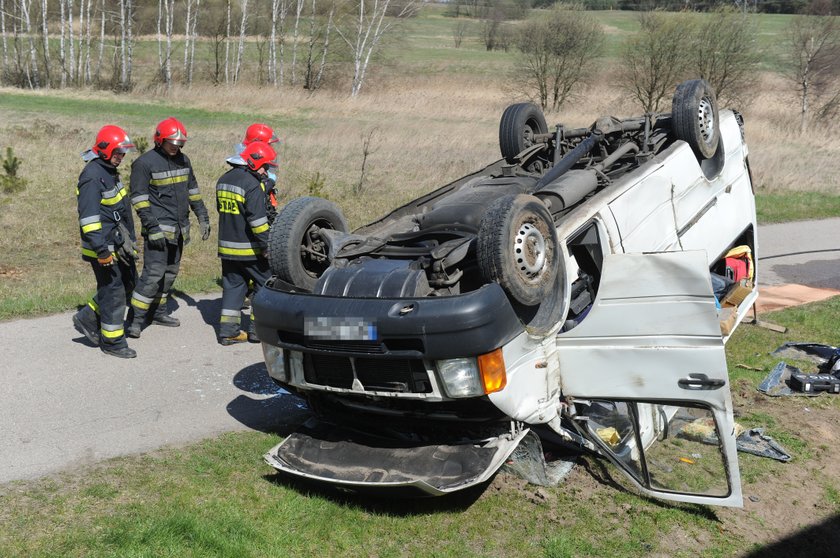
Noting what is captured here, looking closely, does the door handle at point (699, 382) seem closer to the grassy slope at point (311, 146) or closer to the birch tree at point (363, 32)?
the grassy slope at point (311, 146)

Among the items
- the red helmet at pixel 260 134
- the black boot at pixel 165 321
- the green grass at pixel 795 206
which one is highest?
the red helmet at pixel 260 134

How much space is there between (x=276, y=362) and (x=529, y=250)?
63.5 inches

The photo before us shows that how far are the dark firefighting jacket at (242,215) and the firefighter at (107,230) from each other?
0.83 metres

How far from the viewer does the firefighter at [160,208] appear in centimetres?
768

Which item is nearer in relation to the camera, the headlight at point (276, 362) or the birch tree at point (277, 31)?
the headlight at point (276, 362)

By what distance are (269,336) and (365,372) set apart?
2.22 feet

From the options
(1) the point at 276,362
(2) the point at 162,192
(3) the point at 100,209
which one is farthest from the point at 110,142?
(1) the point at 276,362

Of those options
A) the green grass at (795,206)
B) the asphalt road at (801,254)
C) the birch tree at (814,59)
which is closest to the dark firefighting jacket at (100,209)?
the asphalt road at (801,254)

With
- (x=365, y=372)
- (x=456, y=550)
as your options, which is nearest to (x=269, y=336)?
(x=365, y=372)

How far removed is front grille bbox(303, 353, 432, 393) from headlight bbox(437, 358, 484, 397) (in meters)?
0.10

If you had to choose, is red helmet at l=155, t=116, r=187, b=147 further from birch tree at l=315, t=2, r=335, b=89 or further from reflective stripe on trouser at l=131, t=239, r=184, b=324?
birch tree at l=315, t=2, r=335, b=89

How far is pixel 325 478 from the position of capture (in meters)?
4.70

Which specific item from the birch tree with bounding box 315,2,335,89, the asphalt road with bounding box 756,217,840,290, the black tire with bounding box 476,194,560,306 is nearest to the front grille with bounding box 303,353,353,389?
the black tire with bounding box 476,194,560,306

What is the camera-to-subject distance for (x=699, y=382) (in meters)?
4.37
